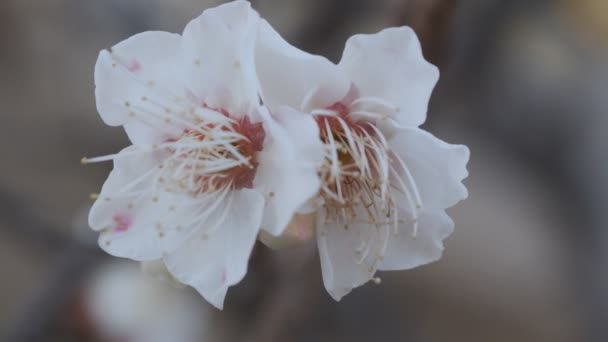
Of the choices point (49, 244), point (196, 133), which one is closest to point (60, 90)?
point (49, 244)

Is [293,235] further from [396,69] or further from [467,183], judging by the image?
[467,183]

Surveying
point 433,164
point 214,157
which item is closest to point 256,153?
point 214,157

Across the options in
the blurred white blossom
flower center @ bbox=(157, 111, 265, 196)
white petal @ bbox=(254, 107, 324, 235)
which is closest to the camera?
white petal @ bbox=(254, 107, 324, 235)

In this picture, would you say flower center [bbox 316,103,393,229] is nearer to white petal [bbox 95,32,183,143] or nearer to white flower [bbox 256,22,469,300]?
white flower [bbox 256,22,469,300]

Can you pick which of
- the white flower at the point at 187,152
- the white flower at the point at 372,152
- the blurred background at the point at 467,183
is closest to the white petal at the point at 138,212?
the white flower at the point at 187,152

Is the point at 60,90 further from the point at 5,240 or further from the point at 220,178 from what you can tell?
the point at 220,178

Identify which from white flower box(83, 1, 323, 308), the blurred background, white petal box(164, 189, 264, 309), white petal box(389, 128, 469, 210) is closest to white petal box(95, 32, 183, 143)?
white flower box(83, 1, 323, 308)

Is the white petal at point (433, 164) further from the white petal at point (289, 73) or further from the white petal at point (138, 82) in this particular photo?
the white petal at point (138, 82)

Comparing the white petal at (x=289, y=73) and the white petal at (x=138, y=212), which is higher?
the white petal at (x=289, y=73)
